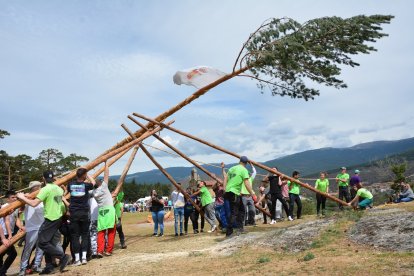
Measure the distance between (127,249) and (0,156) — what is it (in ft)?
119

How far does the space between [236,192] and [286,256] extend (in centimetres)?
305

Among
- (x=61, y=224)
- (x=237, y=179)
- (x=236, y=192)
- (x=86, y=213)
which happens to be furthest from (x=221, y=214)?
(x=61, y=224)

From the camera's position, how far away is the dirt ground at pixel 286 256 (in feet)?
18.0

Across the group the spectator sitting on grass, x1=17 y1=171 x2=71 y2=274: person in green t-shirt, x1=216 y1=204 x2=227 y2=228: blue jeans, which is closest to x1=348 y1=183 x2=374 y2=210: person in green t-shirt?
the spectator sitting on grass

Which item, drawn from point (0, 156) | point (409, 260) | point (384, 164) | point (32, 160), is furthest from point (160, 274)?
point (384, 164)

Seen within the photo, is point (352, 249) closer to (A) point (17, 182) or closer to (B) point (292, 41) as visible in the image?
(B) point (292, 41)

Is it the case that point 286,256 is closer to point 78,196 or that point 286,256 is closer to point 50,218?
point 78,196

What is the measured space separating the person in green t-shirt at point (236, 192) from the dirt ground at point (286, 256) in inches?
33.4

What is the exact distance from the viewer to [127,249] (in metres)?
10.7

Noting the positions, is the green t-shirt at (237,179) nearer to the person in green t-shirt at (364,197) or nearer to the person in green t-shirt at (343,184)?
the person in green t-shirt at (364,197)

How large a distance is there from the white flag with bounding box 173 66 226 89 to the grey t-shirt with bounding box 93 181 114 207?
5140 millimetres

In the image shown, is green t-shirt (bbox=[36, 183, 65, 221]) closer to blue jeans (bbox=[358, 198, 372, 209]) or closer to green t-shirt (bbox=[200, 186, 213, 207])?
green t-shirt (bbox=[200, 186, 213, 207])

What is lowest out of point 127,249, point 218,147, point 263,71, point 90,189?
point 127,249

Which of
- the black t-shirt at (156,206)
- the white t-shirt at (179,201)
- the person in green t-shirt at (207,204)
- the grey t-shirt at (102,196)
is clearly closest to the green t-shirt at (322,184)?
the person in green t-shirt at (207,204)
